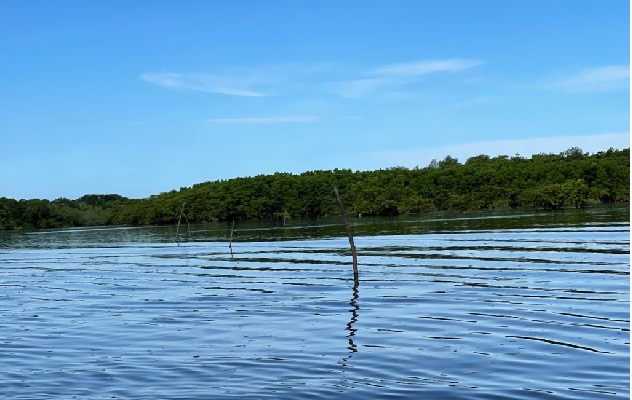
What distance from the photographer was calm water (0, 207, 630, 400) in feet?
52.3

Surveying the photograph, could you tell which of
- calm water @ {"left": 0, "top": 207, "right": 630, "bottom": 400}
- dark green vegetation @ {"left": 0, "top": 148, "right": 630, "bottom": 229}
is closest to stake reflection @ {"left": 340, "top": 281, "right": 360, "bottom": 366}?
calm water @ {"left": 0, "top": 207, "right": 630, "bottom": 400}

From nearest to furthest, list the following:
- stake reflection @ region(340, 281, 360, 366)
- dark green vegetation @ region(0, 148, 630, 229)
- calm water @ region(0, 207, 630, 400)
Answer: calm water @ region(0, 207, 630, 400)
stake reflection @ region(340, 281, 360, 366)
dark green vegetation @ region(0, 148, 630, 229)

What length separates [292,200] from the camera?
189375 mm

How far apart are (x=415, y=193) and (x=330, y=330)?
14850 centimetres

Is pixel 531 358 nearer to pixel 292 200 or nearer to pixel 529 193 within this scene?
pixel 529 193

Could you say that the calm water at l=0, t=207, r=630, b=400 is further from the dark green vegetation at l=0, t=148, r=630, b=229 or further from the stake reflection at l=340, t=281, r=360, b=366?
the dark green vegetation at l=0, t=148, r=630, b=229

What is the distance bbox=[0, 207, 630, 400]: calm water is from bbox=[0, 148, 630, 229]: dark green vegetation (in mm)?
102612

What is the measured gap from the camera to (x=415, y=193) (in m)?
170

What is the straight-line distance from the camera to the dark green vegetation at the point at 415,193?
14850cm

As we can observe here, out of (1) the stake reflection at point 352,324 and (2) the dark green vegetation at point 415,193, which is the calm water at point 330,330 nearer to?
(1) the stake reflection at point 352,324

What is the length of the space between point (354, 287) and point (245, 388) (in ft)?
63.4

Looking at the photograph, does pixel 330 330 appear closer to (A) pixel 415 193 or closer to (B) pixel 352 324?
(B) pixel 352 324

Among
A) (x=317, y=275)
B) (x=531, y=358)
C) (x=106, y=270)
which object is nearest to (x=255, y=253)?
(x=106, y=270)

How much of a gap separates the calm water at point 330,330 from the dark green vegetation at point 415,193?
103 meters
